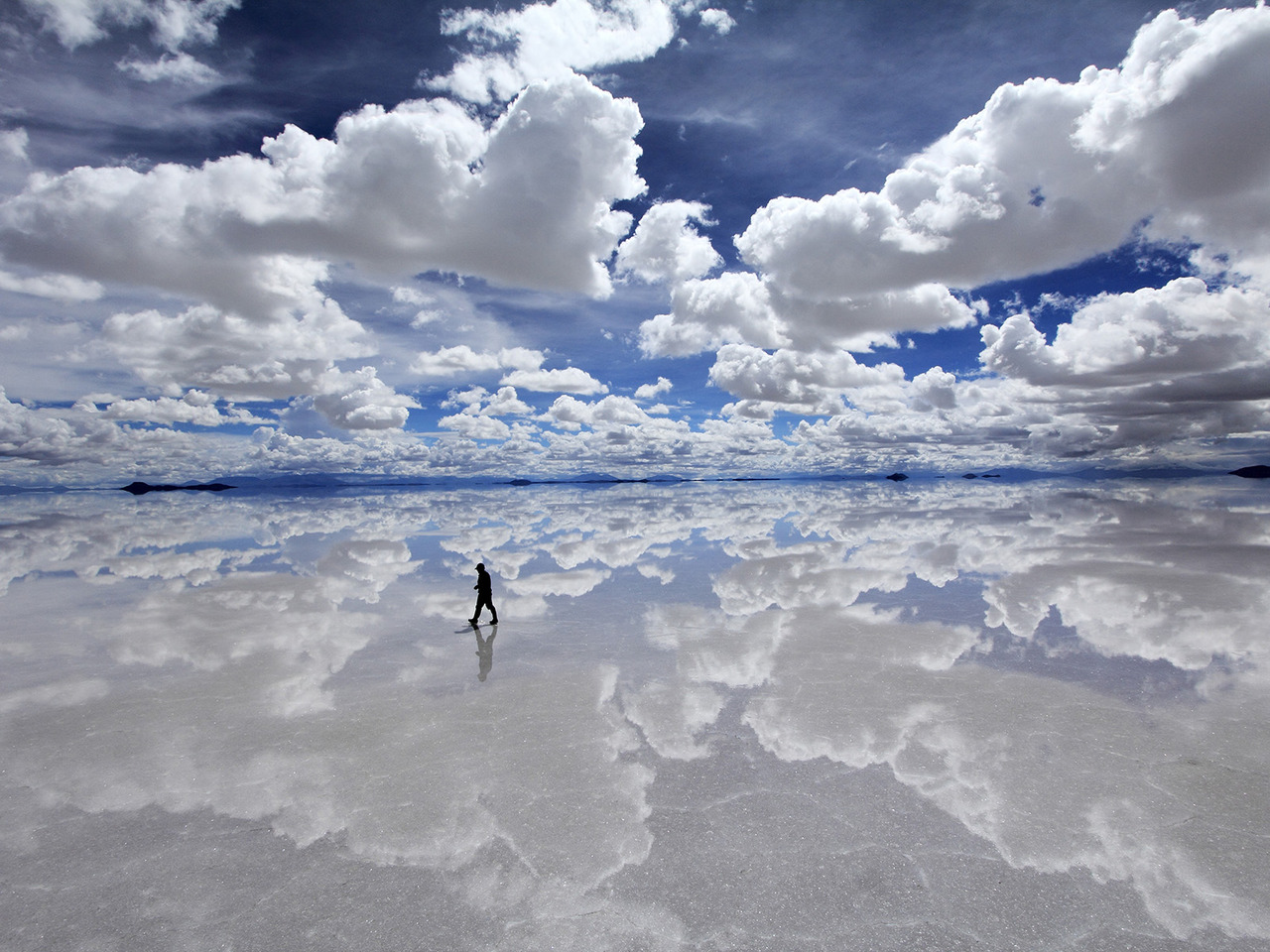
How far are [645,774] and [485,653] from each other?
5885 mm

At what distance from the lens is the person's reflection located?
1104cm

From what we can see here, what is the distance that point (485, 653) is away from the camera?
481 inches

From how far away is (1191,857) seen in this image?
561 cm

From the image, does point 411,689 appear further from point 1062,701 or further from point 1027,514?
point 1027,514

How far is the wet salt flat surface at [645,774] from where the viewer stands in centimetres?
503

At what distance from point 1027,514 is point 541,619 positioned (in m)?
45.7

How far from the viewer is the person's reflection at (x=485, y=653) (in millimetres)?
11039

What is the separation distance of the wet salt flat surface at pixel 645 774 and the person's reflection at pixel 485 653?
0.25 feet

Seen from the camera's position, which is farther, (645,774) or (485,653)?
(485,653)

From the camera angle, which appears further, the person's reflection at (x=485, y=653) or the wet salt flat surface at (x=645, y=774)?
the person's reflection at (x=485, y=653)

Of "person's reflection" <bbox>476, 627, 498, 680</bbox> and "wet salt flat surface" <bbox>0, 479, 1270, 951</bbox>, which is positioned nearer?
"wet salt flat surface" <bbox>0, 479, 1270, 951</bbox>

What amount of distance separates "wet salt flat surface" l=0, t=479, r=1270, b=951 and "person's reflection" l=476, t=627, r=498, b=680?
0.25 ft

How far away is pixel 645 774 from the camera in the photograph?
7199mm

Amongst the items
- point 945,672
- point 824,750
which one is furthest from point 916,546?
point 824,750
